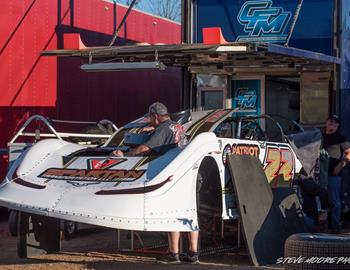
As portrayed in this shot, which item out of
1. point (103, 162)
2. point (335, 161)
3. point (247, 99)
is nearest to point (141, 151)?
point (103, 162)

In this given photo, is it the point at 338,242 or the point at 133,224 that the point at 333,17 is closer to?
the point at 133,224

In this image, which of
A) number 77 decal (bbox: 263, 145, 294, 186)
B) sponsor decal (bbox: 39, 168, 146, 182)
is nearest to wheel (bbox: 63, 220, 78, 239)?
sponsor decal (bbox: 39, 168, 146, 182)

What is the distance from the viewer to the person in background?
10414mm

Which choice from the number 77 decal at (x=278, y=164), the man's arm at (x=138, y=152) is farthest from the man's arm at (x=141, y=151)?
the number 77 decal at (x=278, y=164)

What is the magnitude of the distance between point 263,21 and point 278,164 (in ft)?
13.1

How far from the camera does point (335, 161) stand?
34.4 feet

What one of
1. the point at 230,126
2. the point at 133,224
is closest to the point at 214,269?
the point at 133,224

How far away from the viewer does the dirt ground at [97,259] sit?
27.2 ft

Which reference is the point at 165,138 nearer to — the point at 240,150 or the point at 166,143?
the point at 166,143

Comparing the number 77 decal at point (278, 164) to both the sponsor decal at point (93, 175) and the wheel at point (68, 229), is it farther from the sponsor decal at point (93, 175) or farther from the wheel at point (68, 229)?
the wheel at point (68, 229)

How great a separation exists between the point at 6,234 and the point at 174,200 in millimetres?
4537

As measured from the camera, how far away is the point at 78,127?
15.1 meters

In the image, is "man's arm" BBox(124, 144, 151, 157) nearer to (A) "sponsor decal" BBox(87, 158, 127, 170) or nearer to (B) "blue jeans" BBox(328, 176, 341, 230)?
(A) "sponsor decal" BBox(87, 158, 127, 170)

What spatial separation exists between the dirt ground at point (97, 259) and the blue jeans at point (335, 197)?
6.10ft
